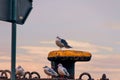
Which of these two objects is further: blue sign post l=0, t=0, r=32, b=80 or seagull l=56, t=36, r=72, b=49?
seagull l=56, t=36, r=72, b=49

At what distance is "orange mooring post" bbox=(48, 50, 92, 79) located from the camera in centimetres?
2508

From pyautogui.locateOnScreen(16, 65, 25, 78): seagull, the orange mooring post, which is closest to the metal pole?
pyautogui.locateOnScreen(16, 65, 25, 78): seagull

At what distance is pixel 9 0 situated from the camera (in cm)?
510

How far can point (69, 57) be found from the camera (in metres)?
25.1

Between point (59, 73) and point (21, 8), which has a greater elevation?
point (21, 8)

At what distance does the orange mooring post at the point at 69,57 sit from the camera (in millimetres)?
25078

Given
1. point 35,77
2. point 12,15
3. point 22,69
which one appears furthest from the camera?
point 22,69

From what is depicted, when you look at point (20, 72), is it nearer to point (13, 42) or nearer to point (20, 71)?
point (20, 71)

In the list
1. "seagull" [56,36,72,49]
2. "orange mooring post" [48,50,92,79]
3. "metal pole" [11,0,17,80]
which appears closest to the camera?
"metal pole" [11,0,17,80]

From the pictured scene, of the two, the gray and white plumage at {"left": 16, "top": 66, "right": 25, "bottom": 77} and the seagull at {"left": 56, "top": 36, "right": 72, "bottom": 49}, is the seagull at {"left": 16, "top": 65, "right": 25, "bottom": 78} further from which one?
the seagull at {"left": 56, "top": 36, "right": 72, "bottom": 49}

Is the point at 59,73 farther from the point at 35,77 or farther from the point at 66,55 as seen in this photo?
the point at 35,77

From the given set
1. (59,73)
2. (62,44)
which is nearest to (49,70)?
(59,73)

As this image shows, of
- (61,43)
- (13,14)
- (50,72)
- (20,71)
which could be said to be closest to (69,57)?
(50,72)

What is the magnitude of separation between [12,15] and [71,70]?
824 inches
